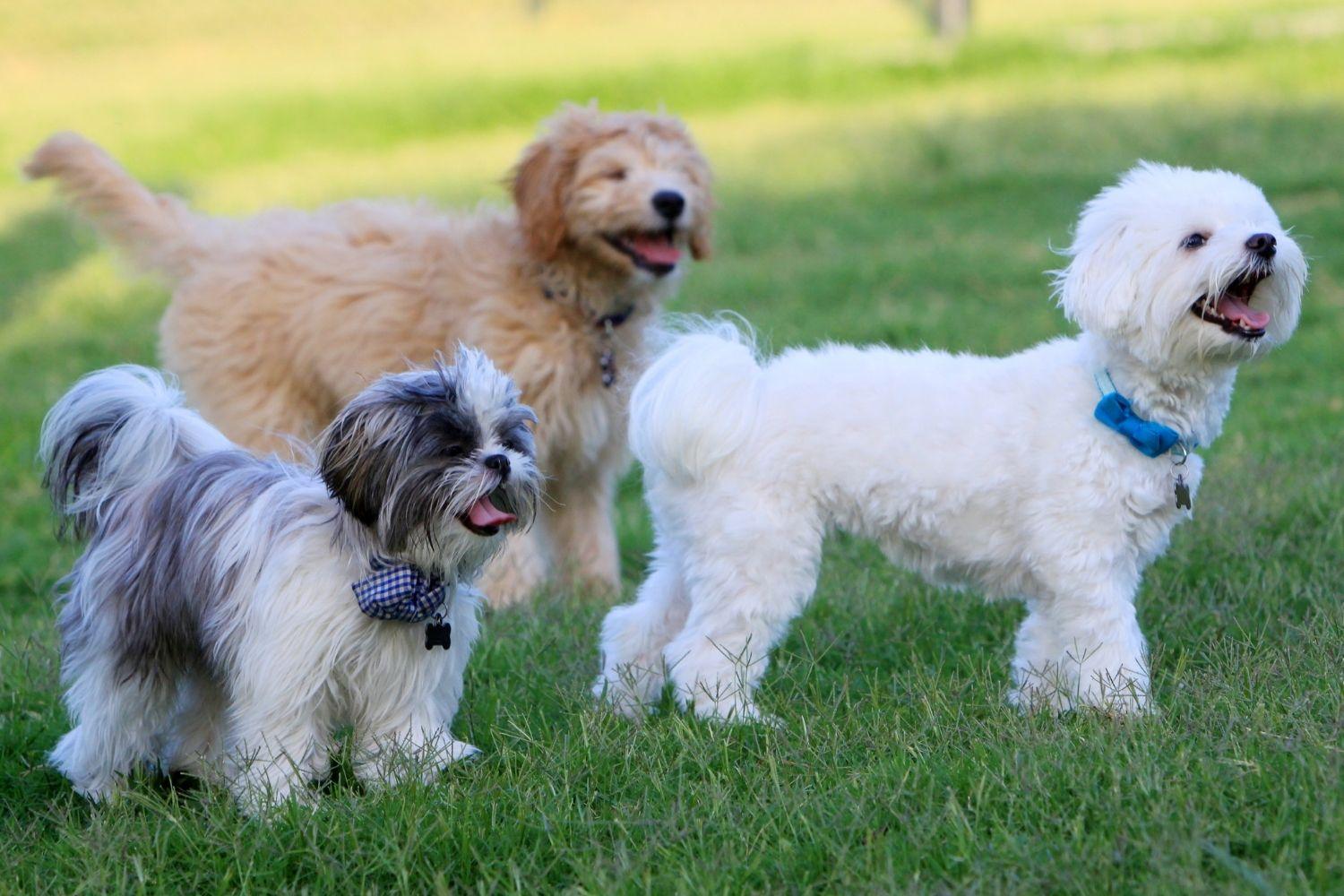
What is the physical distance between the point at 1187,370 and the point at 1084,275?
402 mm

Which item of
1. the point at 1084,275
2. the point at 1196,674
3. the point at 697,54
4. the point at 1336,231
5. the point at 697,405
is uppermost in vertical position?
the point at 1084,275

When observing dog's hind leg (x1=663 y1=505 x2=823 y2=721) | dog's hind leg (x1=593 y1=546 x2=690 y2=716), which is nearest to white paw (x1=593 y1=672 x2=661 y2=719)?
dog's hind leg (x1=593 y1=546 x2=690 y2=716)

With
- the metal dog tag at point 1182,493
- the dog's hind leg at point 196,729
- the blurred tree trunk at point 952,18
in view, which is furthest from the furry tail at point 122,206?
the blurred tree trunk at point 952,18

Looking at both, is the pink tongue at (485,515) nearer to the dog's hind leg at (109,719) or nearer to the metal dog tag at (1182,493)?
the dog's hind leg at (109,719)

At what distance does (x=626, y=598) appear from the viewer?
6.32m

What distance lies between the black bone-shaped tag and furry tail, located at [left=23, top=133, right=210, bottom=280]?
375 cm

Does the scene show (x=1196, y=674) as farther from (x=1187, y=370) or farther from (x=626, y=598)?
(x=626, y=598)

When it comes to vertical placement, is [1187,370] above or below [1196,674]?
above

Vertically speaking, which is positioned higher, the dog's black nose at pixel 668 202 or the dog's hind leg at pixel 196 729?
the dog's black nose at pixel 668 202

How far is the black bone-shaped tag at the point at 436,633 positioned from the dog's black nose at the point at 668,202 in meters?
3.05

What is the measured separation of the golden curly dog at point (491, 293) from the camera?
6660mm

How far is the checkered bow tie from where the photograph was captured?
3.92 metres

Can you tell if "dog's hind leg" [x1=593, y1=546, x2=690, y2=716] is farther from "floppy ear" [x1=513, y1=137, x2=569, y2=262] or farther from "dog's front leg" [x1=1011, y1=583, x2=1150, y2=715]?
"floppy ear" [x1=513, y1=137, x2=569, y2=262]

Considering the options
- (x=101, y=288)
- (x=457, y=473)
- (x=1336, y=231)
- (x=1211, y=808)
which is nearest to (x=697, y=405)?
(x=457, y=473)
